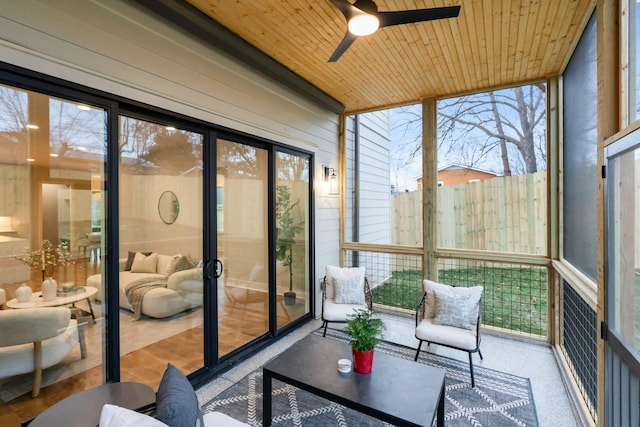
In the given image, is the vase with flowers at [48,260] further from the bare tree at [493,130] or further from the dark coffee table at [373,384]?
the bare tree at [493,130]

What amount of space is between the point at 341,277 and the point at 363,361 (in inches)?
70.4

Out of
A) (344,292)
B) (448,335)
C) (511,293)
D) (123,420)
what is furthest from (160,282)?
(511,293)

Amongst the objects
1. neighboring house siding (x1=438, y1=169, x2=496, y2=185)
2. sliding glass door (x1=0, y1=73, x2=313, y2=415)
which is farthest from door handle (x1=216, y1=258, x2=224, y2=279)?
neighboring house siding (x1=438, y1=169, x2=496, y2=185)

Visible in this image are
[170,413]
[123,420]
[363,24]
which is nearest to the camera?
[123,420]

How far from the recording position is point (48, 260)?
1.97 m

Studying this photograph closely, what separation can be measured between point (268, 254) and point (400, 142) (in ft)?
8.72

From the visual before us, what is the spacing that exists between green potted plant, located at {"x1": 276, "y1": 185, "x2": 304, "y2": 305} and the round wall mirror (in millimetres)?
1350

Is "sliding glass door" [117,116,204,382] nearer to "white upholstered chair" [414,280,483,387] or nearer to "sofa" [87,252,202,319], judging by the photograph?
"sofa" [87,252,202,319]

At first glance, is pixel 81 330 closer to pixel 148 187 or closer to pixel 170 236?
pixel 170 236

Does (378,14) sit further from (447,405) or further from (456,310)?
(447,405)

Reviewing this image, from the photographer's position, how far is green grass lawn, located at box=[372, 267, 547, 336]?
3768 mm

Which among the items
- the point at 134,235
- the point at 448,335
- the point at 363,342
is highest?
the point at 134,235

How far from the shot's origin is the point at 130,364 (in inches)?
97.7

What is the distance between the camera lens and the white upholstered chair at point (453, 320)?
2.92 m
